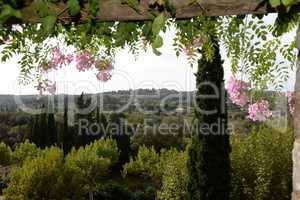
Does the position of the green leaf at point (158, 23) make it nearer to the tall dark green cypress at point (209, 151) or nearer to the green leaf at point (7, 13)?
the green leaf at point (7, 13)

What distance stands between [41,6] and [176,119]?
36.2 meters

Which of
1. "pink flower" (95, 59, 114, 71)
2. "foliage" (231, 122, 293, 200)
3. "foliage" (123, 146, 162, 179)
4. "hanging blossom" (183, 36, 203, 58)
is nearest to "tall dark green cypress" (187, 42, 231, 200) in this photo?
"foliage" (231, 122, 293, 200)

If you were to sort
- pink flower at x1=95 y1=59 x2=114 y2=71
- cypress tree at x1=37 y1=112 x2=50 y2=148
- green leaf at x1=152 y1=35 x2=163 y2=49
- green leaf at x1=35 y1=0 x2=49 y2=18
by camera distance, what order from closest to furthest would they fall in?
green leaf at x1=152 y1=35 x2=163 y2=49, green leaf at x1=35 y1=0 x2=49 y2=18, pink flower at x1=95 y1=59 x2=114 y2=71, cypress tree at x1=37 y1=112 x2=50 y2=148

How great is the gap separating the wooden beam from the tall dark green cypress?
35.9 feet

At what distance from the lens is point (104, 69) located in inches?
157

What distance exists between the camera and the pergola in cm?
168

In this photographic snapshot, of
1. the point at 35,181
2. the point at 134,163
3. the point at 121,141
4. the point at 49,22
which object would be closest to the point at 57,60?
the point at 49,22

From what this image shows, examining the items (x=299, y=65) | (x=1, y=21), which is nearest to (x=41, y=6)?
(x=1, y=21)

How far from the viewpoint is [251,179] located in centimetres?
1327

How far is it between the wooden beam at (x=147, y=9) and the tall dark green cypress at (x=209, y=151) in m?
10.9

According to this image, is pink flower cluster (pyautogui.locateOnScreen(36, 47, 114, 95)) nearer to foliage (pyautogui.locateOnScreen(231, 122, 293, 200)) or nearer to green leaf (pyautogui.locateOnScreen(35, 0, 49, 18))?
green leaf (pyautogui.locateOnScreen(35, 0, 49, 18))

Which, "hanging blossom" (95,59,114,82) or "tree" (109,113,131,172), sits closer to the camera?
"hanging blossom" (95,59,114,82)

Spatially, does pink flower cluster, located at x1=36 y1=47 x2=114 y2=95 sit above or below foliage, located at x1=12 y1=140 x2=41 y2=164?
above

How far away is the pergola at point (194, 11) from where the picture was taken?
1.68 meters
